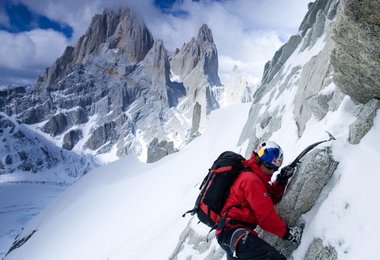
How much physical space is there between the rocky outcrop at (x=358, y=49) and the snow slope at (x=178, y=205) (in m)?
0.84

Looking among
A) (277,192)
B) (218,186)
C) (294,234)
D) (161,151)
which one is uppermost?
(277,192)

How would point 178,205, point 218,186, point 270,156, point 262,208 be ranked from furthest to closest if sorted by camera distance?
point 178,205
point 270,156
point 218,186
point 262,208

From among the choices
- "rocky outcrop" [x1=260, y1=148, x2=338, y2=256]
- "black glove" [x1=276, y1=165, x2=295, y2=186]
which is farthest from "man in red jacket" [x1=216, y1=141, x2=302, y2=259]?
"black glove" [x1=276, y1=165, x2=295, y2=186]

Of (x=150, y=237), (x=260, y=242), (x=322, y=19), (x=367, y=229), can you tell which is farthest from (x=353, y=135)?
(x=322, y=19)

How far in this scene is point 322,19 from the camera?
2681 cm

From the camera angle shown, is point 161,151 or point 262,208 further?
point 161,151

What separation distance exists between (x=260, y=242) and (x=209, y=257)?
20.8 ft

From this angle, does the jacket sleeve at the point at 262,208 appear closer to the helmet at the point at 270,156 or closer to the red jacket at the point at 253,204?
the red jacket at the point at 253,204

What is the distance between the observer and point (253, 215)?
7.77 metres

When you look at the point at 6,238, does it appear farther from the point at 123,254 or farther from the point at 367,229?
the point at 367,229

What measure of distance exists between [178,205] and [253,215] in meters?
23.6

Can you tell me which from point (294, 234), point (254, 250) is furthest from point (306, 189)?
point (254, 250)

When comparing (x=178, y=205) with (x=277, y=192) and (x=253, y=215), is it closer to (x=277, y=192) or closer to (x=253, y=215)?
(x=277, y=192)

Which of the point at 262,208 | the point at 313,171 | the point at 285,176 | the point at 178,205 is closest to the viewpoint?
the point at 262,208
